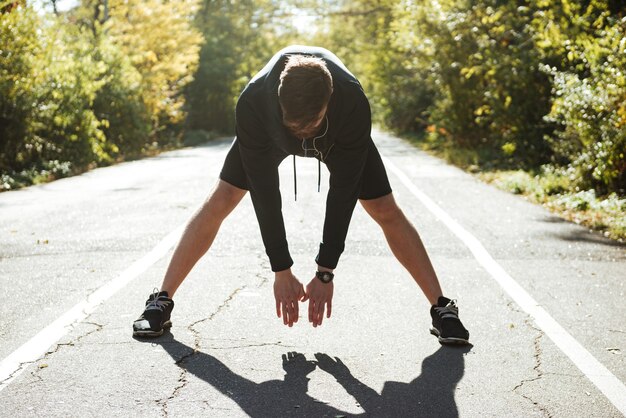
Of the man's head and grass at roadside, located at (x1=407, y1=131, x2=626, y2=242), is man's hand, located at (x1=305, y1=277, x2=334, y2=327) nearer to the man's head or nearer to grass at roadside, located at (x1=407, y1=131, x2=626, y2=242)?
the man's head

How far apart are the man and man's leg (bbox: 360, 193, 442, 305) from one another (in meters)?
0.04

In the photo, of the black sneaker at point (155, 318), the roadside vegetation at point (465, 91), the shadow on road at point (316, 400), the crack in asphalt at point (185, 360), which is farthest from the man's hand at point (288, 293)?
the roadside vegetation at point (465, 91)

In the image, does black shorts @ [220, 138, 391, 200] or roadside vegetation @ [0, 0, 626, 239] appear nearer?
black shorts @ [220, 138, 391, 200]

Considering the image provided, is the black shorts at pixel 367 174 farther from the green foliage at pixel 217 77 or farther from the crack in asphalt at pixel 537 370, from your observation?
the green foliage at pixel 217 77

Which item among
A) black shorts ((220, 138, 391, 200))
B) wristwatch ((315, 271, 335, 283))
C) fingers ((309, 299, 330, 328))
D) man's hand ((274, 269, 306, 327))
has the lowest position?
fingers ((309, 299, 330, 328))

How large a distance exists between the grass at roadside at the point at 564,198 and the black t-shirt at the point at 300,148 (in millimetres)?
5030

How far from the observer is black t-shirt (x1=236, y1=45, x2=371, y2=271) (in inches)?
141

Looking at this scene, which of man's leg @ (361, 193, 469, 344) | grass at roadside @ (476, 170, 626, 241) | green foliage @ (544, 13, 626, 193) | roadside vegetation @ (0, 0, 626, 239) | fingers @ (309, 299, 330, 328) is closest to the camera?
fingers @ (309, 299, 330, 328)

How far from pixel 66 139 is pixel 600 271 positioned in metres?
12.9

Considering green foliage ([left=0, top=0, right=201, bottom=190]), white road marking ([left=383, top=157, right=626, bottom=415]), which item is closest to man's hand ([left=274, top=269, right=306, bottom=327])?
white road marking ([left=383, top=157, right=626, bottom=415])

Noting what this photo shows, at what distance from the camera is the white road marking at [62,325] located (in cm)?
386

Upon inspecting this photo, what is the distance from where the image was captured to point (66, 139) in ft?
55.2

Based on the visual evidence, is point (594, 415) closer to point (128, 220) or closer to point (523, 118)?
point (128, 220)

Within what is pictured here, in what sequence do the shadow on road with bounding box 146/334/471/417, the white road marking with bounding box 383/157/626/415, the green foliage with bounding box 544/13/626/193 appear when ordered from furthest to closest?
the green foliage with bounding box 544/13/626/193 → the white road marking with bounding box 383/157/626/415 → the shadow on road with bounding box 146/334/471/417
